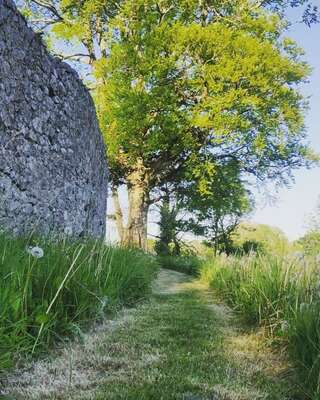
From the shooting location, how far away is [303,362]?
313 centimetres

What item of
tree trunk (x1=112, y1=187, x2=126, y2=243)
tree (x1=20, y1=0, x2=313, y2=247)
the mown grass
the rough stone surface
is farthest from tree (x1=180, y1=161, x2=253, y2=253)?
the mown grass

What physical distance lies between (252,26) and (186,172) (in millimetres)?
6334

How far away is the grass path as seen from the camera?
259cm

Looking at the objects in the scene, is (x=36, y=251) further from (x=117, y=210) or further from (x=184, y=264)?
(x=117, y=210)

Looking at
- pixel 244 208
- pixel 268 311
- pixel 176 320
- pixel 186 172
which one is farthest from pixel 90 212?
pixel 244 208

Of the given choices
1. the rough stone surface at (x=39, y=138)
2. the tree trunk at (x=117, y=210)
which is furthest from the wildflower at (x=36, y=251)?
the tree trunk at (x=117, y=210)

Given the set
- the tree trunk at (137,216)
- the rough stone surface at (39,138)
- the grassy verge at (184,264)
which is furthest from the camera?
the tree trunk at (137,216)

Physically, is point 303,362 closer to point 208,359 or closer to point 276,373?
point 276,373

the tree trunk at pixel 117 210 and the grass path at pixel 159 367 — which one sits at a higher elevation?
the tree trunk at pixel 117 210

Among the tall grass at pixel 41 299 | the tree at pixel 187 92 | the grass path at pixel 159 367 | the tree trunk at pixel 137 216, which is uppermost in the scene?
the tree at pixel 187 92

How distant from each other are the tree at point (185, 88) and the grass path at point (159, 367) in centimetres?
1127

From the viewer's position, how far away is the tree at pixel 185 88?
16.4m

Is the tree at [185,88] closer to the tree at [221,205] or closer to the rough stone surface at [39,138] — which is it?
the tree at [221,205]

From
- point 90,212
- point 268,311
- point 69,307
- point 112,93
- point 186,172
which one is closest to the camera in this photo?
point 69,307
